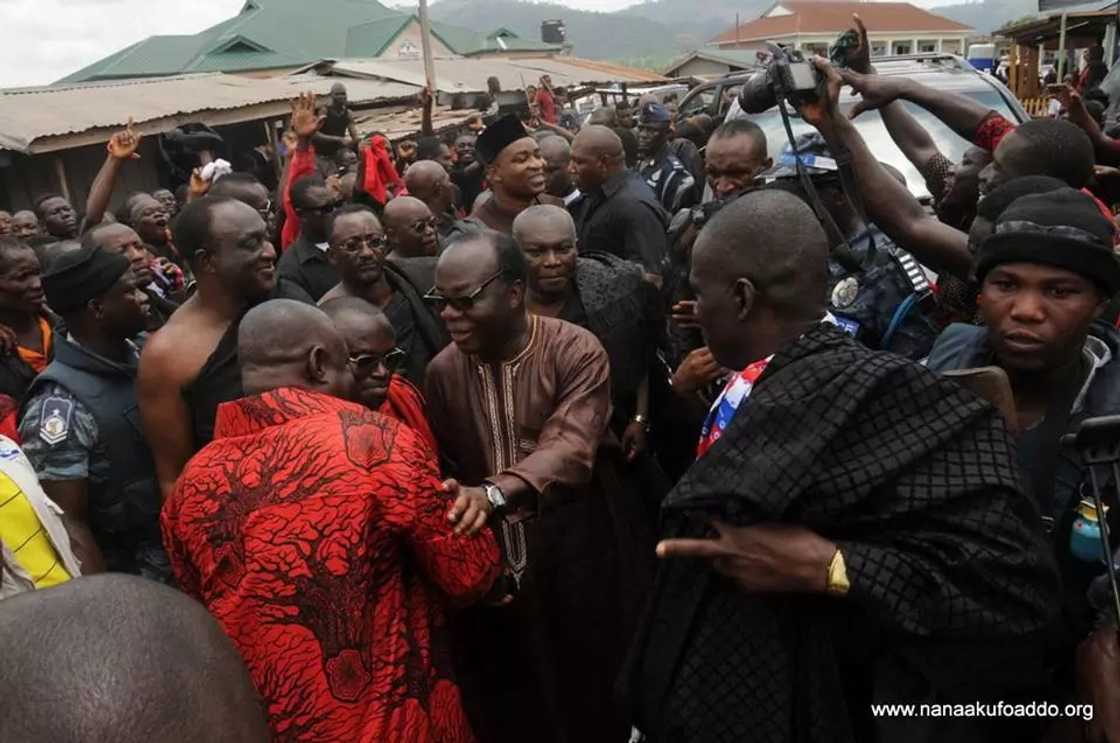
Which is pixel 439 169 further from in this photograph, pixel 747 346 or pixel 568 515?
pixel 747 346

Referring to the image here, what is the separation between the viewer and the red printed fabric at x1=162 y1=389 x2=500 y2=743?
6.37ft

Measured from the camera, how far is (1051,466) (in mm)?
1941

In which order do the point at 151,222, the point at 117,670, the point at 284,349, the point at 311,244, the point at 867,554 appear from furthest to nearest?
1. the point at 151,222
2. the point at 311,244
3. the point at 284,349
4. the point at 867,554
5. the point at 117,670

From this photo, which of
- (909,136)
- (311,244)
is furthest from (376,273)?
(909,136)

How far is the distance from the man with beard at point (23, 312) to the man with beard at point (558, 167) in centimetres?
323

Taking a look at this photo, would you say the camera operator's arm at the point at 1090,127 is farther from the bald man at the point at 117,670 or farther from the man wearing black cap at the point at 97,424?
the bald man at the point at 117,670

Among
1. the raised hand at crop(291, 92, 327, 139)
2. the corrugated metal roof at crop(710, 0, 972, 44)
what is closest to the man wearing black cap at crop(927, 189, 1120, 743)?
the raised hand at crop(291, 92, 327, 139)

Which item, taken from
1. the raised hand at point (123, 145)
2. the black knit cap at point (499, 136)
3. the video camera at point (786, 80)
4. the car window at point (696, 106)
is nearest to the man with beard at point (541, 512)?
the video camera at point (786, 80)

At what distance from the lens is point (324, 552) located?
1935 mm

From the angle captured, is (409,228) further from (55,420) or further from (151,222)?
(151,222)

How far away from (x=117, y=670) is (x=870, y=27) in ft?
229

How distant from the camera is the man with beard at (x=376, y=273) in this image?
373 centimetres

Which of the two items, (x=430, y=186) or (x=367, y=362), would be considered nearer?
(x=367, y=362)

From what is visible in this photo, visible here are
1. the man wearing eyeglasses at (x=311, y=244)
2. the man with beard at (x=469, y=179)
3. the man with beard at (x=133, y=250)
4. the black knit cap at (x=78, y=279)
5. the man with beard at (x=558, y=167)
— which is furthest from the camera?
the man with beard at (x=469, y=179)
